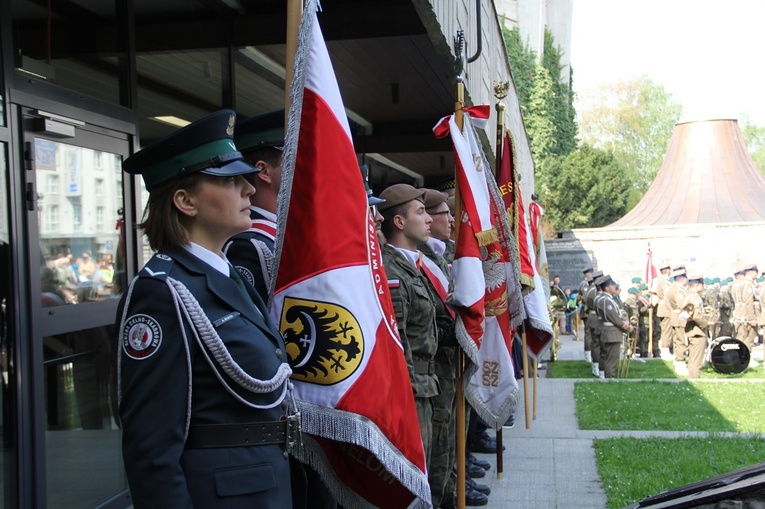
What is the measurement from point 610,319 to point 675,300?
7.44 ft

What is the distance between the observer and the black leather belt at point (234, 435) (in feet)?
6.50

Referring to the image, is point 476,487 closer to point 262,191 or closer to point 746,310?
point 262,191

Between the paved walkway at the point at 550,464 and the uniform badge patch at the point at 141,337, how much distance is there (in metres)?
4.15

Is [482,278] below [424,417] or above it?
above

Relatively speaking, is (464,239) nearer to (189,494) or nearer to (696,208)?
(189,494)

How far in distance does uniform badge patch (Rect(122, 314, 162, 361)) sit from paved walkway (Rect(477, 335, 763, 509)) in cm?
415

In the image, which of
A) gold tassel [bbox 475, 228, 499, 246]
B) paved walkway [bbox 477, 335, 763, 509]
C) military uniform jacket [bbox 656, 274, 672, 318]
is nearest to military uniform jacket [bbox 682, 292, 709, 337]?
military uniform jacket [bbox 656, 274, 672, 318]

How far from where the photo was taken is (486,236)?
4.86m

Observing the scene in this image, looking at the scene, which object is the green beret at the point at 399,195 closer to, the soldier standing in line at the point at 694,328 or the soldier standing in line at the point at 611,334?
the soldier standing in line at the point at 611,334

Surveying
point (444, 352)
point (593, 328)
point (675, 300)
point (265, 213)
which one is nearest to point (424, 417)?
point (444, 352)

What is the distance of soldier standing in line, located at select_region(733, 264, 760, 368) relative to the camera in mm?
19156

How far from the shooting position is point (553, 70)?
46062 millimetres

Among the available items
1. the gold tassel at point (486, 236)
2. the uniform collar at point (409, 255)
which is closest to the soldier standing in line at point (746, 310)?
the gold tassel at point (486, 236)

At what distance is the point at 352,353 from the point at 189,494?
69 cm
